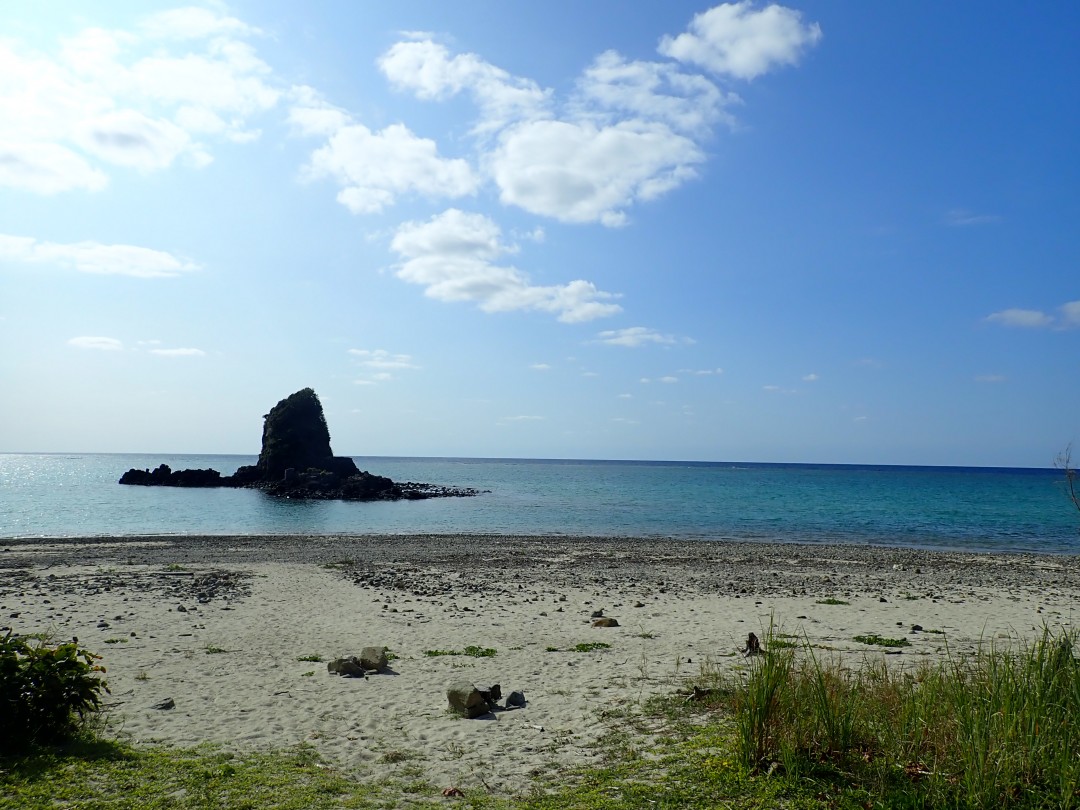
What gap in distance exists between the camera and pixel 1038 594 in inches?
827

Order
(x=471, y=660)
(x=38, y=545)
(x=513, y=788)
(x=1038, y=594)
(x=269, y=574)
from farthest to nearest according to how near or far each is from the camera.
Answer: (x=38, y=545) → (x=269, y=574) → (x=1038, y=594) → (x=471, y=660) → (x=513, y=788)

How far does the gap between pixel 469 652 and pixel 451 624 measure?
9.25ft

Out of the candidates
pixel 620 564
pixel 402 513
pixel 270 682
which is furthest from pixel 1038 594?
pixel 402 513

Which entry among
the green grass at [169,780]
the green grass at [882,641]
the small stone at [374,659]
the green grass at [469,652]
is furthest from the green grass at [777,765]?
the green grass at [882,641]

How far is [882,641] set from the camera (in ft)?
45.2

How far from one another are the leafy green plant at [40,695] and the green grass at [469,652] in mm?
5840

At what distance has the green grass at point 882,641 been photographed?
13.6 m

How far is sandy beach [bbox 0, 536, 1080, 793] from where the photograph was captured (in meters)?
8.60

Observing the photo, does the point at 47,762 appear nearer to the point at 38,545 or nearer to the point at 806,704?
the point at 806,704

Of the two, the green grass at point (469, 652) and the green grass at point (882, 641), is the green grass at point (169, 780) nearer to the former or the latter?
the green grass at point (469, 652)

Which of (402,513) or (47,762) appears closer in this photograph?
(47,762)

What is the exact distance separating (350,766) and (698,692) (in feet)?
15.7

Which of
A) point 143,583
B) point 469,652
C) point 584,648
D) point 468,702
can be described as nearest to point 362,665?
point 469,652

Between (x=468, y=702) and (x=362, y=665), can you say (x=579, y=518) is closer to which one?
(x=362, y=665)
